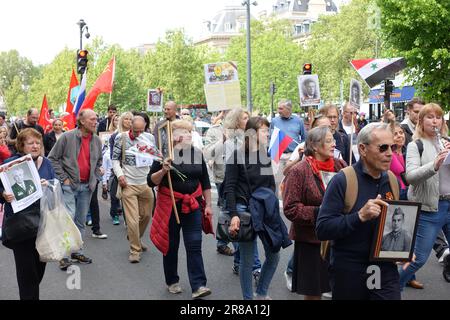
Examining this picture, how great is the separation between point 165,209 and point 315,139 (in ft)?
6.39

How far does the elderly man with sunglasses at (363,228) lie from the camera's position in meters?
3.73

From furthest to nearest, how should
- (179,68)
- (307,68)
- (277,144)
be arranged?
(179,68) < (307,68) < (277,144)

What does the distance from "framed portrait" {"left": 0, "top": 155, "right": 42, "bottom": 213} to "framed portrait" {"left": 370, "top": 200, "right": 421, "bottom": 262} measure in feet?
9.33

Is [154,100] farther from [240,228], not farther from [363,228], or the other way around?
[363,228]

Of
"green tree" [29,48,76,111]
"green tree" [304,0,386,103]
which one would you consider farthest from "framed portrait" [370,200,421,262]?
"green tree" [29,48,76,111]

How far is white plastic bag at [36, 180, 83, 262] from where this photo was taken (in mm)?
5223

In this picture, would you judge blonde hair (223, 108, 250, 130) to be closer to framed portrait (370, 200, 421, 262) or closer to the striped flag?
framed portrait (370, 200, 421, 262)

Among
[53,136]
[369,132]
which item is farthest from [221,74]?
[369,132]

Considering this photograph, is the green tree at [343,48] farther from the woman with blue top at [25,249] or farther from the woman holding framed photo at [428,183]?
the woman with blue top at [25,249]

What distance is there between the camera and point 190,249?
245 inches

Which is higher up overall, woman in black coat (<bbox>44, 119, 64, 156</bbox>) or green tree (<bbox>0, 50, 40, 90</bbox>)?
green tree (<bbox>0, 50, 40, 90</bbox>)

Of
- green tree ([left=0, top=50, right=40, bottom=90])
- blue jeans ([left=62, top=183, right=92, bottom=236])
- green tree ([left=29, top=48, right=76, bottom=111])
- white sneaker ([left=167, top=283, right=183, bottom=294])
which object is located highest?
green tree ([left=0, top=50, right=40, bottom=90])

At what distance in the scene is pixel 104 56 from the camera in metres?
65.9

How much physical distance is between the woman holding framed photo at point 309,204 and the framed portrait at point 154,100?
1322 cm
